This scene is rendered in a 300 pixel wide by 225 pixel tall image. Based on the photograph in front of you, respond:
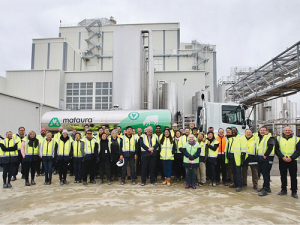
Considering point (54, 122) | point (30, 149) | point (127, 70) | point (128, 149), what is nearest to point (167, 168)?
point (128, 149)

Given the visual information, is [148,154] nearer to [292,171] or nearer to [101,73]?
[292,171]

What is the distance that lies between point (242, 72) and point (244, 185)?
2260 centimetres

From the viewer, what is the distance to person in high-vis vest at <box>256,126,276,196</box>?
6.02 metres

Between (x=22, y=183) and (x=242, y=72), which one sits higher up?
(x=242, y=72)

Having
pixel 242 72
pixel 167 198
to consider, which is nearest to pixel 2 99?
pixel 167 198

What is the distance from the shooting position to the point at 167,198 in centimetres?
564

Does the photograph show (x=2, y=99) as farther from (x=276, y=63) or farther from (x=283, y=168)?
(x=276, y=63)

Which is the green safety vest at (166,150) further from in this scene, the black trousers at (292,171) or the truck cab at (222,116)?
the truck cab at (222,116)

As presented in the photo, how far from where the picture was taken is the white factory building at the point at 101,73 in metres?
17.2

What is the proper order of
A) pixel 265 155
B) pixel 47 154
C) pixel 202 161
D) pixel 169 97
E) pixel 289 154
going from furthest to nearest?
1. pixel 169 97
2. pixel 47 154
3. pixel 202 161
4. pixel 265 155
5. pixel 289 154

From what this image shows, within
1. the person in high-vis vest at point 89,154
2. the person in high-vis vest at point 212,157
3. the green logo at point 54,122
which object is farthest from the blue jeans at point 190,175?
the green logo at point 54,122

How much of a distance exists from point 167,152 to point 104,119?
5.85 m

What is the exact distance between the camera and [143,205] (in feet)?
16.6

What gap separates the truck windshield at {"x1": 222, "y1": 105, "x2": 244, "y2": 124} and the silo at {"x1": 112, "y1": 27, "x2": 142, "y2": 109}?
789 centimetres
